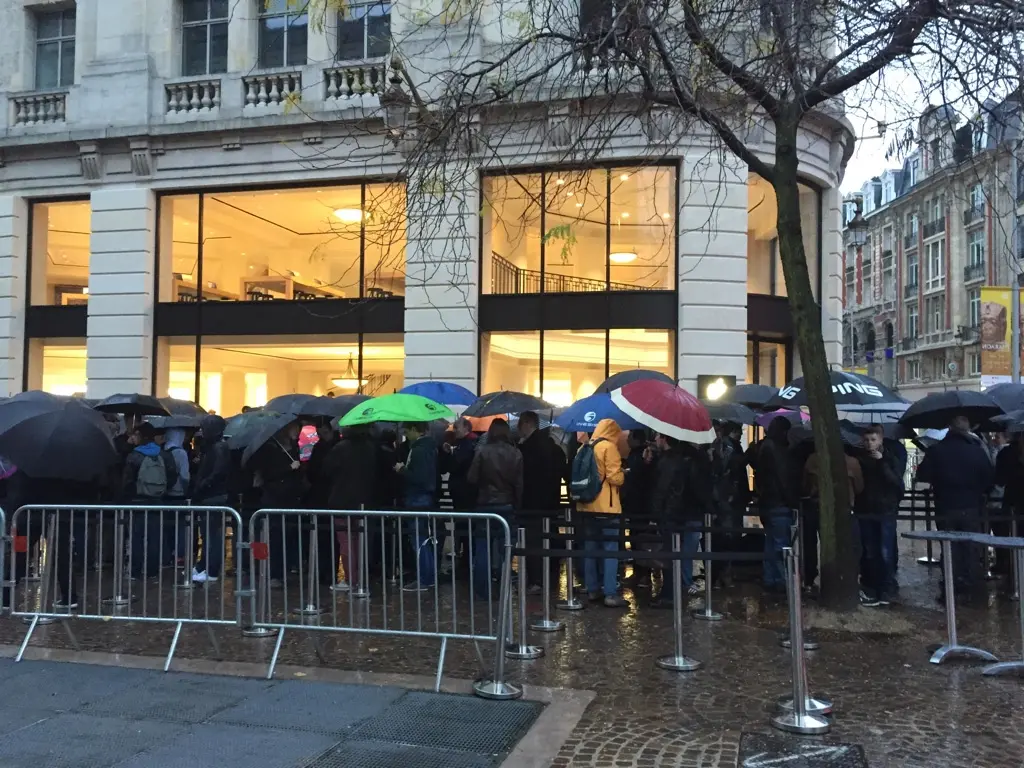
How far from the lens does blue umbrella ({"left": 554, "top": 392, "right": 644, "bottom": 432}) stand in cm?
962

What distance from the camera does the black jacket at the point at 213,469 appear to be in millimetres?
10438

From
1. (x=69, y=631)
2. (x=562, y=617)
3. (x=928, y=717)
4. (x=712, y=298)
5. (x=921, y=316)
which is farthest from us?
(x=921, y=316)

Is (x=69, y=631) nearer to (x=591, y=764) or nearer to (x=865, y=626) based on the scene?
(x=591, y=764)

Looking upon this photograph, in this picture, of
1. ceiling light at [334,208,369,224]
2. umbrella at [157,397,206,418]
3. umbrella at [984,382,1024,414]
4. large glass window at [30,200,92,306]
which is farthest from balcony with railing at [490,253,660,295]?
large glass window at [30,200,92,306]

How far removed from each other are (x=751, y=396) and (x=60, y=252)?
50.3ft

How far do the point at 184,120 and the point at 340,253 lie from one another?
4.27 m

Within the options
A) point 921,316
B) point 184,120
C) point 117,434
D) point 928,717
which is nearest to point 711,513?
point 928,717

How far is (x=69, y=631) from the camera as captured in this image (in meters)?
7.51

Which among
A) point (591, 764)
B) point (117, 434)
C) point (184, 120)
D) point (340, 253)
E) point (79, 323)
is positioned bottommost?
point (591, 764)

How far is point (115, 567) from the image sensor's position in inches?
310

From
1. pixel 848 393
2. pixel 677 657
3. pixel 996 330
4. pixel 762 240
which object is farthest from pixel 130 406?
pixel 996 330

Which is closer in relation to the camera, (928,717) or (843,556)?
(928,717)

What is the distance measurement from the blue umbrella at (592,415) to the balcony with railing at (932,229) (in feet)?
190

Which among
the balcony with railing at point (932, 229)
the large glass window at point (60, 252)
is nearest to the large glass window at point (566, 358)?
the large glass window at point (60, 252)
